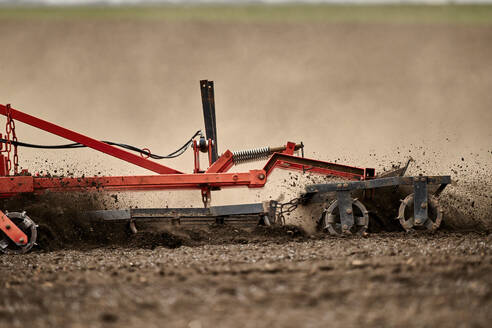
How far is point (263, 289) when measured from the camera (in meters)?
3.11

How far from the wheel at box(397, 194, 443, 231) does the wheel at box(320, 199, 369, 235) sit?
0.41 metres

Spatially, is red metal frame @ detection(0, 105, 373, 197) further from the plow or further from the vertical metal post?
the vertical metal post

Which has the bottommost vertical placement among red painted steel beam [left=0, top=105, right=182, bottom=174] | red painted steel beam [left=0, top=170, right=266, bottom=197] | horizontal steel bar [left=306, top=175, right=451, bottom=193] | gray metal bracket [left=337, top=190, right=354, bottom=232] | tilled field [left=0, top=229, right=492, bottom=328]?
tilled field [left=0, top=229, right=492, bottom=328]

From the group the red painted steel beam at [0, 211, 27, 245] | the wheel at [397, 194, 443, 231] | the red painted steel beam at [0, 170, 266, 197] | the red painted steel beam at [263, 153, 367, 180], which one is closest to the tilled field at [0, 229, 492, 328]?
the red painted steel beam at [0, 211, 27, 245]

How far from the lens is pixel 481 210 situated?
7066 mm

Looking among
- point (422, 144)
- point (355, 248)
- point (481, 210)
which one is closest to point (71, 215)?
point (355, 248)

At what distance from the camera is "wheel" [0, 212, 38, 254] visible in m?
5.96

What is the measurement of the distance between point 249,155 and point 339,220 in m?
1.41

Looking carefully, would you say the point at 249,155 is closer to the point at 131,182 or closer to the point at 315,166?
the point at 315,166

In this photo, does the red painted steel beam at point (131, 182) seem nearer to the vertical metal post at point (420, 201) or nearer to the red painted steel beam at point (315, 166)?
the red painted steel beam at point (315, 166)

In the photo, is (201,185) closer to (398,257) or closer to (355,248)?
(355,248)

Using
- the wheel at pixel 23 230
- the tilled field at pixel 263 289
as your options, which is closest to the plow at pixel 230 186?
the wheel at pixel 23 230

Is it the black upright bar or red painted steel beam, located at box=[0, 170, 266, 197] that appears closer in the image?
red painted steel beam, located at box=[0, 170, 266, 197]

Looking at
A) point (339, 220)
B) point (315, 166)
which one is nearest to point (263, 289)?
point (339, 220)
